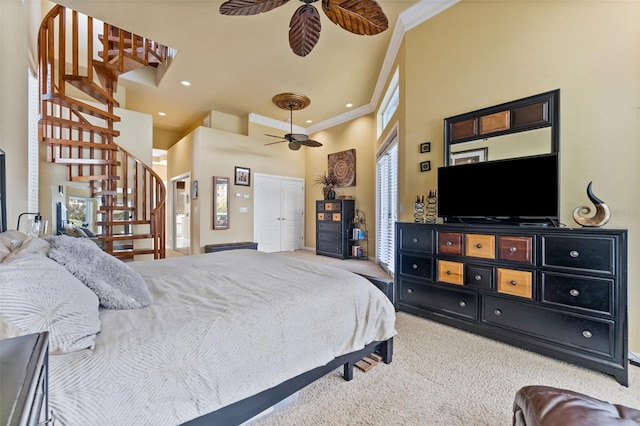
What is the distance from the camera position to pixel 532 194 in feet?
7.19

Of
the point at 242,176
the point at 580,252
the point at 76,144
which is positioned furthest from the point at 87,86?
the point at 580,252

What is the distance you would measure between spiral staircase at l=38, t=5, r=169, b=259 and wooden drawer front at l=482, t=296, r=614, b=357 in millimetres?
4770

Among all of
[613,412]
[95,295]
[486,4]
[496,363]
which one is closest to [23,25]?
[95,295]

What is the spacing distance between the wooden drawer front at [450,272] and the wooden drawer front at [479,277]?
0.16 ft

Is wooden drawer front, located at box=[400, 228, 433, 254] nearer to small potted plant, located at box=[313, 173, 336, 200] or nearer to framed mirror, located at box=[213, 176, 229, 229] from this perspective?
small potted plant, located at box=[313, 173, 336, 200]

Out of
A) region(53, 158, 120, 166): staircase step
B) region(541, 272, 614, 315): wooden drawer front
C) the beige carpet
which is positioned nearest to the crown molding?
region(541, 272, 614, 315): wooden drawer front

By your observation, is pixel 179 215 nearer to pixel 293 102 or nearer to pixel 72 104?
pixel 72 104

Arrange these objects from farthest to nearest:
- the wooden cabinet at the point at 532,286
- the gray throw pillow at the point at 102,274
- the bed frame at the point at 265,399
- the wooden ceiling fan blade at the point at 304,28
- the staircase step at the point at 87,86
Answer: the staircase step at the point at 87,86 < the wooden ceiling fan blade at the point at 304,28 < the wooden cabinet at the point at 532,286 < the gray throw pillow at the point at 102,274 < the bed frame at the point at 265,399

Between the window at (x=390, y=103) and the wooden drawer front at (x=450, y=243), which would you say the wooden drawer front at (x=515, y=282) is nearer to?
the wooden drawer front at (x=450, y=243)

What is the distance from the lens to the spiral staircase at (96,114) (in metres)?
3.33

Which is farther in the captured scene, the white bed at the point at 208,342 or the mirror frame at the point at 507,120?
the mirror frame at the point at 507,120

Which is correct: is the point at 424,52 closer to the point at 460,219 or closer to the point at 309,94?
the point at 460,219

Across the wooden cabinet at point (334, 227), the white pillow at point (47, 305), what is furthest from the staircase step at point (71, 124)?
the wooden cabinet at point (334, 227)

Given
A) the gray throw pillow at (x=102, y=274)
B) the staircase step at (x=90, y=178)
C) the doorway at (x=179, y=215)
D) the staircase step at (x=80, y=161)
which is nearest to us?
the gray throw pillow at (x=102, y=274)
